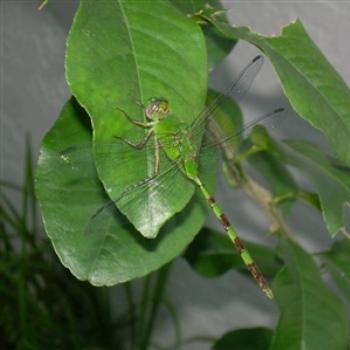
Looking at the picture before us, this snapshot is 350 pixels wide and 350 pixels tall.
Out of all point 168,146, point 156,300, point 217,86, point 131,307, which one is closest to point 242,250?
point 168,146

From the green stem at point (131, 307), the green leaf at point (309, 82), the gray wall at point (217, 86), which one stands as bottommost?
the green stem at point (131, 307)

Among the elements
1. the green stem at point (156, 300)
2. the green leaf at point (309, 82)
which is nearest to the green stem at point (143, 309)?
the green stem at point (156, 300)

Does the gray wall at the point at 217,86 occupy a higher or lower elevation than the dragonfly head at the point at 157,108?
lower

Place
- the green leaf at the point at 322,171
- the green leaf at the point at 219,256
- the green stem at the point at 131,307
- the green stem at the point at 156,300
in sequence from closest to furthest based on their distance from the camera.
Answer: the green leaf at the point at 322,171 < the green leaf at the point at 219,256 < the green stem at the point at 156,300 < the green stem at the point at 131,307

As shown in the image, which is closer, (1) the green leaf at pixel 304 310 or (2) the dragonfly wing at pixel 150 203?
(2) the dragonfly wing at pixel 150 203

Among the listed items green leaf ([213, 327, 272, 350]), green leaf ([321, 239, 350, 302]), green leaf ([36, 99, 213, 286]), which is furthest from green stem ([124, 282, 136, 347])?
green leaf ([36, 99, 213, 286])

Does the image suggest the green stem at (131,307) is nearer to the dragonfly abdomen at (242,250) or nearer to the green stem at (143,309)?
the green stem at (143,309)

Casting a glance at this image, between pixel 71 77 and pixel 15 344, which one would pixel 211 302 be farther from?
pixel 71 77
